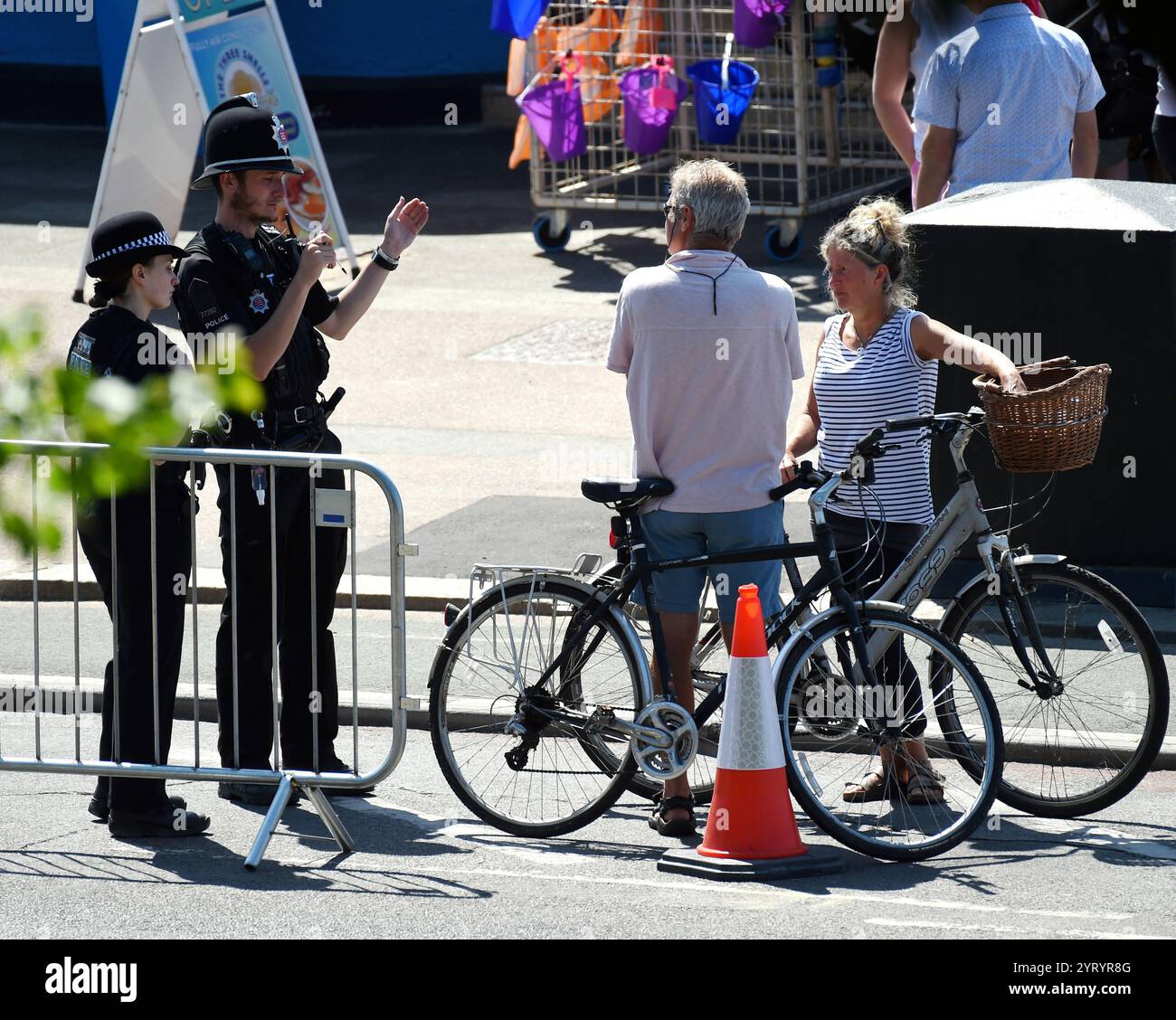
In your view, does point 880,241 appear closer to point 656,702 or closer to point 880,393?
point 880,393

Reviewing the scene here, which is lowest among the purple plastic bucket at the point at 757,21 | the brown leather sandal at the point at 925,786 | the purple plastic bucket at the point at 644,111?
the brown leather sandal at the point at 925,786

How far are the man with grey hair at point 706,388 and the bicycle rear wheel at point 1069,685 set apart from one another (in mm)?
709

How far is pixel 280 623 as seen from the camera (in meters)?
Result: 5.93

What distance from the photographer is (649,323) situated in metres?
5.32

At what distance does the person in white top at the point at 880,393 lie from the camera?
5.58 meters

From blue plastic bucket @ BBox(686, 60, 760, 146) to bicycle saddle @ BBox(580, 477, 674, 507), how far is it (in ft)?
28.5

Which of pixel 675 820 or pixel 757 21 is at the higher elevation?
pixel 757 21

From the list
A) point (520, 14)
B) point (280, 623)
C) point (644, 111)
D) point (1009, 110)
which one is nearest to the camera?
point (280, 623)

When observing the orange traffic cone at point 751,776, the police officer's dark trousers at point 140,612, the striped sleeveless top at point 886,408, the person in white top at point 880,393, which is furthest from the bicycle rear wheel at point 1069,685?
the police officer's dark trousers at point 140,612

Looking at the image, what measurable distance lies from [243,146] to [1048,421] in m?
2.57

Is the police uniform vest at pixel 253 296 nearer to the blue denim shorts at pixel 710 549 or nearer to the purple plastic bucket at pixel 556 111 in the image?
the blue denim shorts at pixel 710 549

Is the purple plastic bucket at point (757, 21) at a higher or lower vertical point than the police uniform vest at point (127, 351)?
higher

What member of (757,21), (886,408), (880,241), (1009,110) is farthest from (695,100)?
(886,408)

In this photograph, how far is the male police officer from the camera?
567cm
